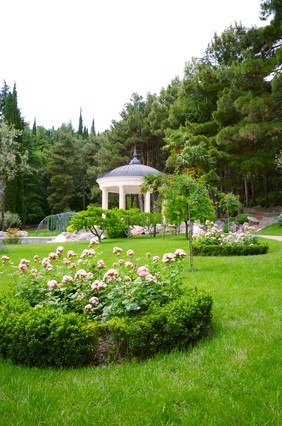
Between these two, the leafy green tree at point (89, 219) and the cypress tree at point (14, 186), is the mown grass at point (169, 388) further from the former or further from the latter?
the cypress tree at point (14, 186)

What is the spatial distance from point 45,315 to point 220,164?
21750 mm

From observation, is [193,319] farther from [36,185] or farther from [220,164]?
[36,185]

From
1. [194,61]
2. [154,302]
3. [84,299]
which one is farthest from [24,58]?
[194,61]

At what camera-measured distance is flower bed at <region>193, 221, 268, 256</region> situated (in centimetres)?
1087

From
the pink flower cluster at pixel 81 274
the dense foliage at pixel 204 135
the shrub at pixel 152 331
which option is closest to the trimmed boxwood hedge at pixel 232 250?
the dense foliage at pixel 204 135

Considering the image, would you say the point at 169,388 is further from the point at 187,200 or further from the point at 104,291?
the point at 187,200

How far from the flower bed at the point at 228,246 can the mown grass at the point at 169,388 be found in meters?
6.74

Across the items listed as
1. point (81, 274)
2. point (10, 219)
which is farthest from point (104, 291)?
point (10, 219)

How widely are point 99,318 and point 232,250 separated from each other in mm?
7524

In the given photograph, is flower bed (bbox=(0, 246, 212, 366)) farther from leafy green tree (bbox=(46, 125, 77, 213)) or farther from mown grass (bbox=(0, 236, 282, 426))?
leafy green tree (bbox=(46, 125, 77, 213))

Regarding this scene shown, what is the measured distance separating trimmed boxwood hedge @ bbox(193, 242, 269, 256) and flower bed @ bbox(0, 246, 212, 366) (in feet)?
21.0

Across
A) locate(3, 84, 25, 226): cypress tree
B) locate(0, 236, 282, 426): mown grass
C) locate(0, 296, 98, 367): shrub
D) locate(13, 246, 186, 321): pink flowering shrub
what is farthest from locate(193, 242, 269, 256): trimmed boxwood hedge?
locate(3, 84, 25, 226): cypress tree

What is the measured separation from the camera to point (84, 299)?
429 centimetres

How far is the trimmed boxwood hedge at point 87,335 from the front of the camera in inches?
133
